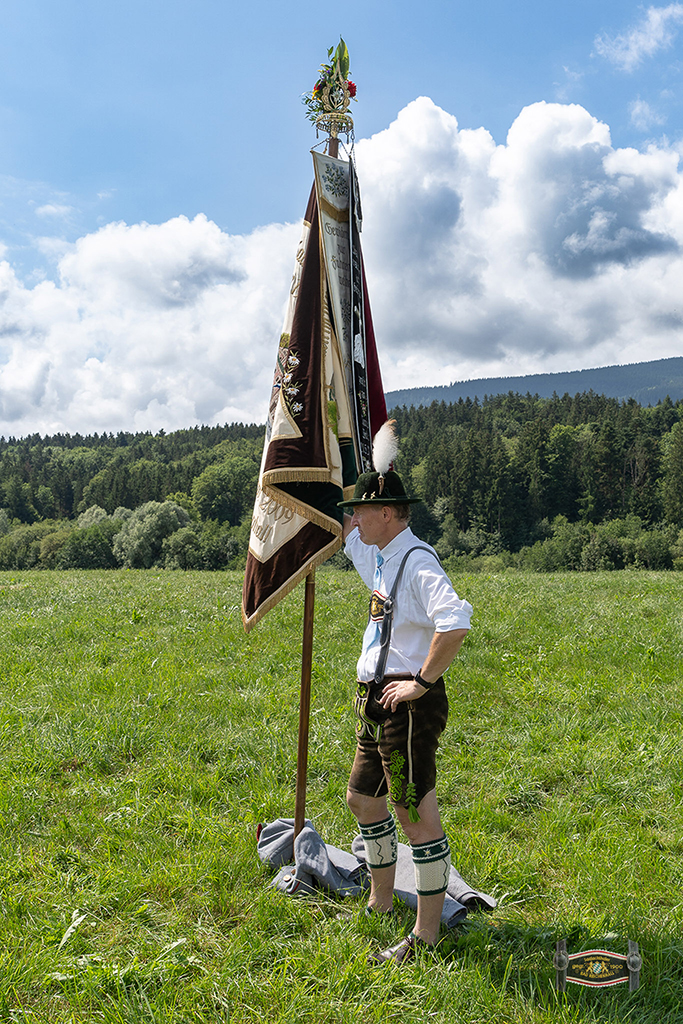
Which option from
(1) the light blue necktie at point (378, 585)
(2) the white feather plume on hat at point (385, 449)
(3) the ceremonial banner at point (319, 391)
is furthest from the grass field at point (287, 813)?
(2) the white feather plume on hat at point (385, 449)

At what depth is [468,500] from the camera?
10425 centimetres

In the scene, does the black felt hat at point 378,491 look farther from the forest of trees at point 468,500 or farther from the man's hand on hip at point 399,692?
the forest of trees at point 468,500

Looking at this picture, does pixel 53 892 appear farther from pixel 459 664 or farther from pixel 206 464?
pixel 206 464

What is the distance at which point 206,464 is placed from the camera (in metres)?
136

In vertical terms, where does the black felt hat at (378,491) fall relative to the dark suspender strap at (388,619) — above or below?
above

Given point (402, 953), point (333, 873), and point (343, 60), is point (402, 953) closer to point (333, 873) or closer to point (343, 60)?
point (333, 873)

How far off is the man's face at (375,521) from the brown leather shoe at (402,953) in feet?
7.45

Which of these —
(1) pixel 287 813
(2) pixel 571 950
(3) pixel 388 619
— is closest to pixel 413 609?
(3) pixel 388 619

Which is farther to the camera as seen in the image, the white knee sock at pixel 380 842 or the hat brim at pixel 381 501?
the white knee sock at pixel 380 842

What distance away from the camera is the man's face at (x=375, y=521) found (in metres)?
3.64

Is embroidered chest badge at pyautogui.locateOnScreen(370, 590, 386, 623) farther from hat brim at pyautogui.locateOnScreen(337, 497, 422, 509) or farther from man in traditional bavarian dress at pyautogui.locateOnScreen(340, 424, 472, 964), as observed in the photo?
hat brim at pyautogui.locateOnScreen(337, 497, 422, 509)

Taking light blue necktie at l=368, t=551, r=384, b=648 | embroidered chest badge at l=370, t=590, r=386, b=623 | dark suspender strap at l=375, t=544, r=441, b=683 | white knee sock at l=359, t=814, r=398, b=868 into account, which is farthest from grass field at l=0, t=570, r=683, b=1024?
embroidered chest badge at l=370, t=590, r=386, b=623

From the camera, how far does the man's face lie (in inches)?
143

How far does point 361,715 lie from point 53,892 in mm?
2408
